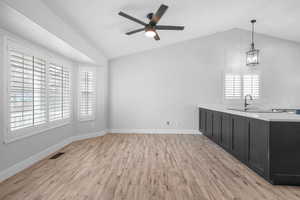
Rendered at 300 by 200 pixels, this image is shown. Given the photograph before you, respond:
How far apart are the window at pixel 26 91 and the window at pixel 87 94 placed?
133 cm

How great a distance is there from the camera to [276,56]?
512 centimetres

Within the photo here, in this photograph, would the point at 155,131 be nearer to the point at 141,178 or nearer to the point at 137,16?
the point at 141,178

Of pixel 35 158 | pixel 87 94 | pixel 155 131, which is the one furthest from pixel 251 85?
pixel 35 158

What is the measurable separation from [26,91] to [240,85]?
5.82 meters

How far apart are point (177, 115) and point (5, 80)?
4.40 metres

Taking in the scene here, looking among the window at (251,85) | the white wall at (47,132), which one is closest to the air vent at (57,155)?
the white wall at (47,132)

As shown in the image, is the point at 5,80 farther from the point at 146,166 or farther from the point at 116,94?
the point at 116,94

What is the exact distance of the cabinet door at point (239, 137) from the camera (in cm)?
270

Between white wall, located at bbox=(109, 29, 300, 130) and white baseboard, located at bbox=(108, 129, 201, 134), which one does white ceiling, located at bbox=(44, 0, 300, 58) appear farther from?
white baseboard, located at bbox=(108, 129, 201, 134)

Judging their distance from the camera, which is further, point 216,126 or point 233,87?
point 233,87

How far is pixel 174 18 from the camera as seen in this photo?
3609mm

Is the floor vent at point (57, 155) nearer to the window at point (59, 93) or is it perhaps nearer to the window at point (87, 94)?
the window at point (59, 93)

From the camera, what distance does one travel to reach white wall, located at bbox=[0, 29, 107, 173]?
2284 millimetres

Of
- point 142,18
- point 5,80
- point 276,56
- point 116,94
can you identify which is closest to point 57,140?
point 5,80
